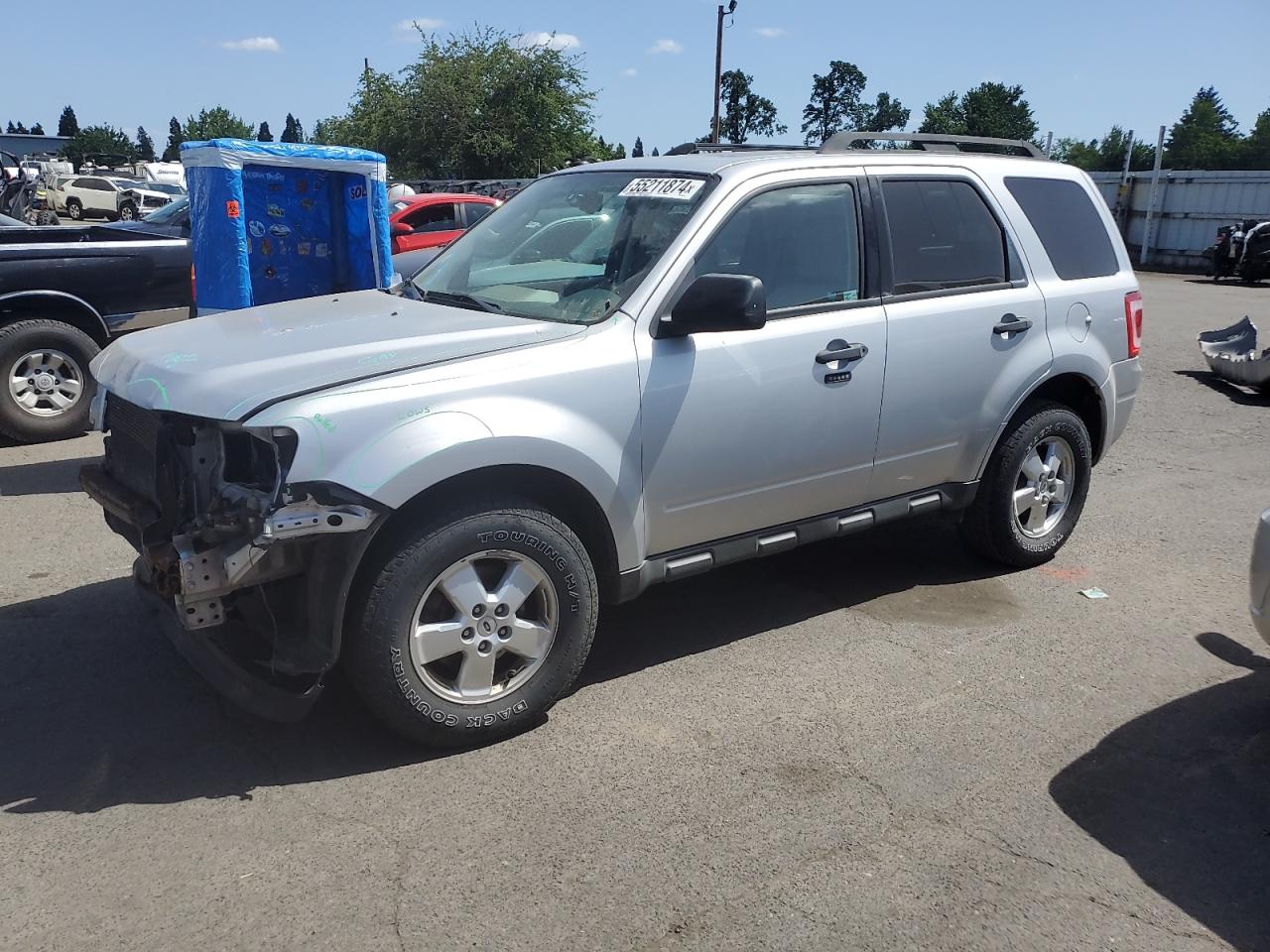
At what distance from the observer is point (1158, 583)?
5.38 metres

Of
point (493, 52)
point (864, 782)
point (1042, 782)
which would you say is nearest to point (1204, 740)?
point (1042, 782)

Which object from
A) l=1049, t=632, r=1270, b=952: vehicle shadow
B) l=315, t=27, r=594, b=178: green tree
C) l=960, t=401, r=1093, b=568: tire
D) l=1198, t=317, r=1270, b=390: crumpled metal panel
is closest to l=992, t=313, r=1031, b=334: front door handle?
l=960, t=401, r=1093, b=568: tire

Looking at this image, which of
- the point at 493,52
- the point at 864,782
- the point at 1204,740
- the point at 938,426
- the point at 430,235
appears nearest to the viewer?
the point at 864,782

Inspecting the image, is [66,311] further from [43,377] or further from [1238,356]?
[1238,356]

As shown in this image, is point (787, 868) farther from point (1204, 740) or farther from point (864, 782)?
point (1204, 740)

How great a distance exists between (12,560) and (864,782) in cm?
436

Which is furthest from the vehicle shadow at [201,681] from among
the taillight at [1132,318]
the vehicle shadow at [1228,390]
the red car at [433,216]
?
the red car at [433,216]

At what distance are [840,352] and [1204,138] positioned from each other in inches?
3211

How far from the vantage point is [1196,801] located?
343 cm

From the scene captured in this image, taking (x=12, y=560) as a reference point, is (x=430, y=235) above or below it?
above

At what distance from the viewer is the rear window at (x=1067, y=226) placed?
5.19 meters

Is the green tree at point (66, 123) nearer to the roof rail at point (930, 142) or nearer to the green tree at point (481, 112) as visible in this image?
the green tree at point (481, 112)

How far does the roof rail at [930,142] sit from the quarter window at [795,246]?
403 mm

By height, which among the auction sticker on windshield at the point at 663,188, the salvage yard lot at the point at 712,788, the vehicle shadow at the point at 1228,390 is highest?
the auction sticker on windshield at the point at 663,188
